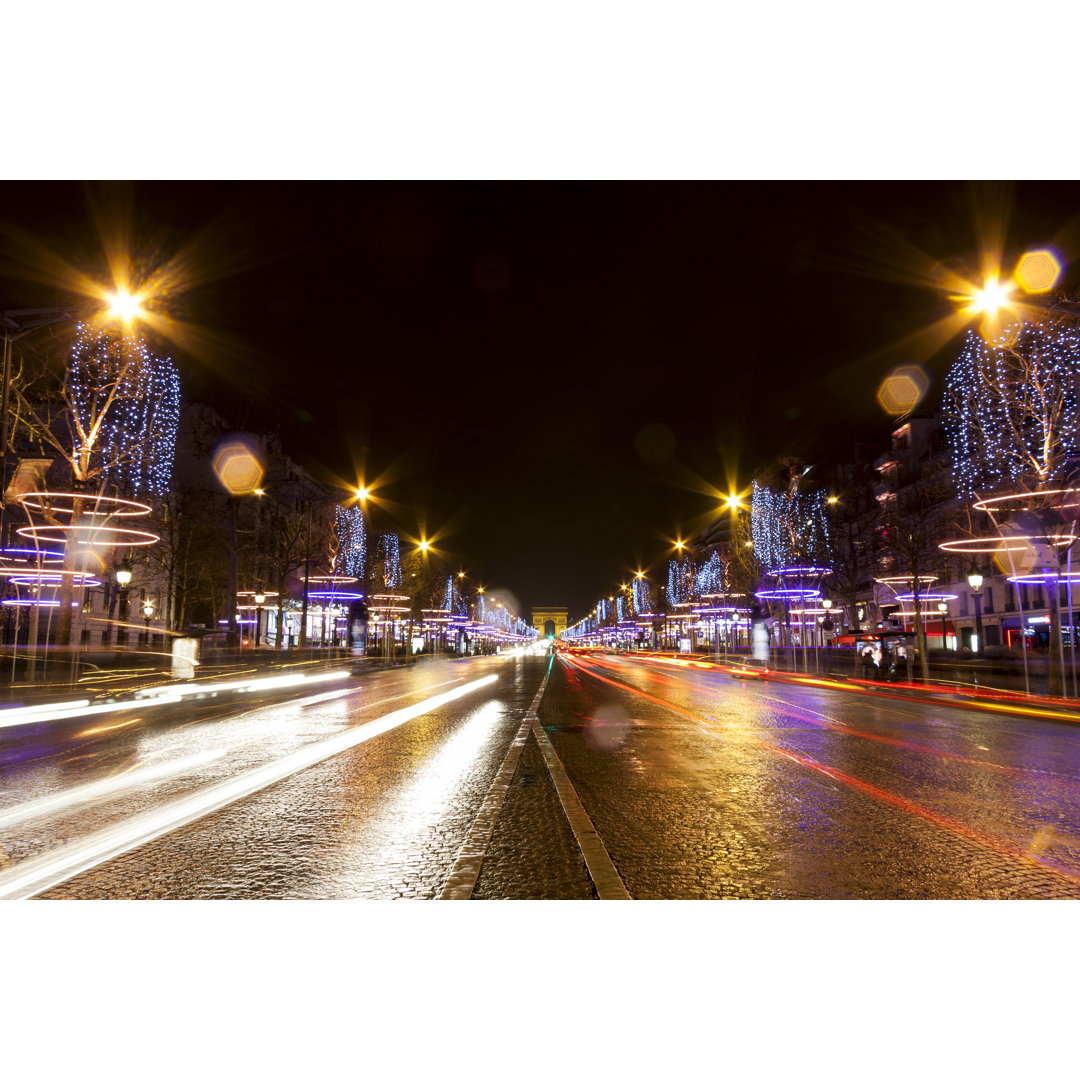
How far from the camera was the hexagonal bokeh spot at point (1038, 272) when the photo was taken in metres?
21.8

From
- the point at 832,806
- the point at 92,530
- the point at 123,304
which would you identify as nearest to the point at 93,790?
the point at 832,806

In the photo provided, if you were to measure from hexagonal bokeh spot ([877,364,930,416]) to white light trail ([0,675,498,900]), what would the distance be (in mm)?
71689

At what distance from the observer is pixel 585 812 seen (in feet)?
23.1

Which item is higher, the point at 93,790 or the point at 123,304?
the point at 123,304

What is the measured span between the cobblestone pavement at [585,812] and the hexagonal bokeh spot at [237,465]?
139 ft

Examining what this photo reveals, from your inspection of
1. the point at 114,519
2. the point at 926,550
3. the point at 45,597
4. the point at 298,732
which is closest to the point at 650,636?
the point at 926,550

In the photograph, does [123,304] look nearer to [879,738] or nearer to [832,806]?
Answer: [879,738]

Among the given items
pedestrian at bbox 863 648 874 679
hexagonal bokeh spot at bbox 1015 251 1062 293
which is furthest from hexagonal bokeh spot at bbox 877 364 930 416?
hexagonal bokeh spot at bbox 1015 251 1062 293

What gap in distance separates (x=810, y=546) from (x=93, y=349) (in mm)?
44418

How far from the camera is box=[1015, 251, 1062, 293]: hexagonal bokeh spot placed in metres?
21.8

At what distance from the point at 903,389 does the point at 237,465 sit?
62.3 m

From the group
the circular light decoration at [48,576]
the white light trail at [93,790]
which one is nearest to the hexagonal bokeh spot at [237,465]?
the circular light decoration at [48,576]

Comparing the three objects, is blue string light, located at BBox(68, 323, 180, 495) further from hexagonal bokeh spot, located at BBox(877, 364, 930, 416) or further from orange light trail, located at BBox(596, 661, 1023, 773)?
hexagonal bokeh spot, located at BBox(877, 364, 930, 416)

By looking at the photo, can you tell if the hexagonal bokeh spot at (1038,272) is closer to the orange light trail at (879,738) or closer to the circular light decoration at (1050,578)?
the circular light decoration at (1050,578)
